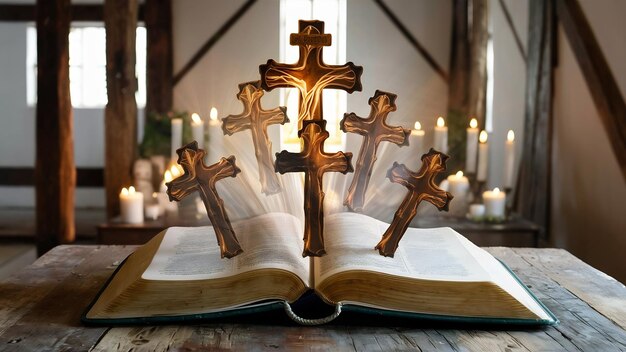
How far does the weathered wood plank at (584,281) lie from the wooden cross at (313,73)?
0.63m

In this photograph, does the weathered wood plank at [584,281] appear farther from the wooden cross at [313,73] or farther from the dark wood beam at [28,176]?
the dark wood beam at [28,176]

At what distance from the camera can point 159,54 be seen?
7008mm

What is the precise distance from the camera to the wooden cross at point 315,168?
5.33 feet

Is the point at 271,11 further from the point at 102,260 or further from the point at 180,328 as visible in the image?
the point at 180,328

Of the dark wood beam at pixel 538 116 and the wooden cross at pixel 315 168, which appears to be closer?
the wooden cross at pixel 315 168

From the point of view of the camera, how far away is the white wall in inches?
142

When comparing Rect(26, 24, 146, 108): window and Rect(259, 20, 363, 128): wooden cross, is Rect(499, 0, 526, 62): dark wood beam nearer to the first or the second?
Rect(26, 24, 146, 108): window

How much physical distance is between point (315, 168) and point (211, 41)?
5.52 metres

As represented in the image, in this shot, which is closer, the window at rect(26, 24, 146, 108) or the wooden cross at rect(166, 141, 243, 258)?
the wooden cross at rect(166, 141, 243, 258)

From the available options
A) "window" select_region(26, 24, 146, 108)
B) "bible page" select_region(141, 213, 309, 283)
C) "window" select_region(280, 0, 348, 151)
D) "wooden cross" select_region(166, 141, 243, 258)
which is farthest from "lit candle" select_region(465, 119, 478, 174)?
"window" select_region(26, 24, 146, 108)

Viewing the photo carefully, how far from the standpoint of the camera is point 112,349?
1.37 m

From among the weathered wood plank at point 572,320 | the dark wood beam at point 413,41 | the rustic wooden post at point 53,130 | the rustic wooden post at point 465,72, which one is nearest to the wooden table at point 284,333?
the weathered wood plank at point 572,320

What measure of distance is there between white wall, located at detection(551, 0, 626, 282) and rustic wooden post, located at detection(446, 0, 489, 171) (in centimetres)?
102

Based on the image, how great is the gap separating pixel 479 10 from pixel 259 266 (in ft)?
16.0
